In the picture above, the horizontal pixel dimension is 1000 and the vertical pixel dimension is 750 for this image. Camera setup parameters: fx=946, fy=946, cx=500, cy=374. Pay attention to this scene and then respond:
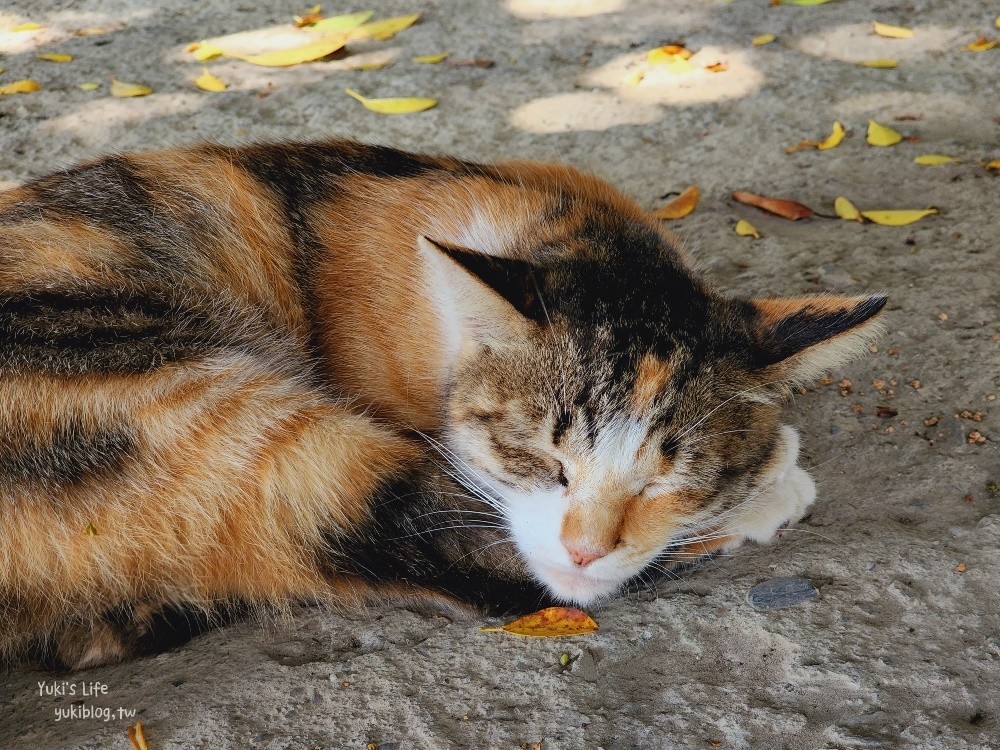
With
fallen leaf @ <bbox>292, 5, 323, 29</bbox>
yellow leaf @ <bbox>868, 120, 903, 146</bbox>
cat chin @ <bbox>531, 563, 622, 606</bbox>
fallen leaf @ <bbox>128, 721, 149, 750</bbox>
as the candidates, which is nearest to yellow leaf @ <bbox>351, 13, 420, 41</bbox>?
fallen leaf @ <bbox>292, 5, 323, 29</bbox>

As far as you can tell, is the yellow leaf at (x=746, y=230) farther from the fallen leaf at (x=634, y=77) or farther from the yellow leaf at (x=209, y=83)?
the yellow leaf at (x=209, y=83)

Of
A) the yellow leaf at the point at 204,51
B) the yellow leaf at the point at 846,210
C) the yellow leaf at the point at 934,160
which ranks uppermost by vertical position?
the yellow leaf at the point at 204,51

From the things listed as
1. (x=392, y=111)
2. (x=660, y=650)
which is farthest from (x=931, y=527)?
(x=392, y=111)

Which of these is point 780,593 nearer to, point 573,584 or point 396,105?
point 573,584

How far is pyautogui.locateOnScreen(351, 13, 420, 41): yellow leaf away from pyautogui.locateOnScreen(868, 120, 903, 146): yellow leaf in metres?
2.49

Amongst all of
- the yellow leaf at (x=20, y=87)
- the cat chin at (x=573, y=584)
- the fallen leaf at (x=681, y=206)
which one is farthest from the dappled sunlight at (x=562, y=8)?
the cat chin at (x=573, y=584)

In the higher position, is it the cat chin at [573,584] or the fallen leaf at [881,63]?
the fallen leaf at [881,63]

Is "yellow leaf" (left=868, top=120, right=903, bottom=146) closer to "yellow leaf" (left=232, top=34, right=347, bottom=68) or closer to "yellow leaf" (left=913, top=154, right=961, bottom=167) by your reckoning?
"yellow leaf" (left=913, top=154, right=961, bottom=167)

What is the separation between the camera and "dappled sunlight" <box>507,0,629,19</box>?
17.2 feet

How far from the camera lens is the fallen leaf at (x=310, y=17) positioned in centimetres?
520

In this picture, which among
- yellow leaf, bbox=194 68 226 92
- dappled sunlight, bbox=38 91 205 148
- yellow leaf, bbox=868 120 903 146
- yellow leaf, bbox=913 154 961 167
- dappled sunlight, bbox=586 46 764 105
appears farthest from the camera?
yellow leaf, bbox=194 68 226 92

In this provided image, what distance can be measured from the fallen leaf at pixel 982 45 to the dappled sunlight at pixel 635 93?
3.43 ft

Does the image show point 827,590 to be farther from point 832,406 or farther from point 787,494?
point 832,406

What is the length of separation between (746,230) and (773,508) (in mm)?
1527
